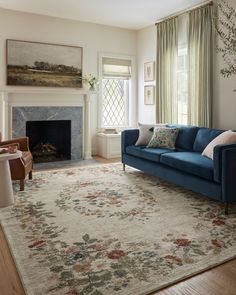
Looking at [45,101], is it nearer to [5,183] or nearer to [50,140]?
[50,140]

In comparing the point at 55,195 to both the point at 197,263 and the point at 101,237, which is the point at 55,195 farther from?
the point at 197,263

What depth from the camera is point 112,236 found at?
8.27ft

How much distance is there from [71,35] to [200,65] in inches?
105

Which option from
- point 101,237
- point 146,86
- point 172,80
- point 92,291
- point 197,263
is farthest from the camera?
point 146,86

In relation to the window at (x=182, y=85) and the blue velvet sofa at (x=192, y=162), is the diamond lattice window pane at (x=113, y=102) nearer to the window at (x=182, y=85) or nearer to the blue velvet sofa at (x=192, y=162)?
the window at (x=182, y=85)

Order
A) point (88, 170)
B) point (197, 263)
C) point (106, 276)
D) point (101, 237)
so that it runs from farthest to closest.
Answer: point (88, 170)
point (101, 237)
point (197, 263)
point (106, 276)

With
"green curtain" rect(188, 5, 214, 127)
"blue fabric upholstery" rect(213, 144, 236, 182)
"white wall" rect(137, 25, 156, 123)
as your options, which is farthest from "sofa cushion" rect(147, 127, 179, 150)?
"white wall" rect(137, 25, 156, 123)

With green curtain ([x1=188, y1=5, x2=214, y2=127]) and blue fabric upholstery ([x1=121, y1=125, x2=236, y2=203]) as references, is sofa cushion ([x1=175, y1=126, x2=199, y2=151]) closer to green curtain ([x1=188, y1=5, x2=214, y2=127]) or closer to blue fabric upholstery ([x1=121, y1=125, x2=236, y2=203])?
blue fabric upholstery ([x1=121, y1=125, x2=236, y2=203])

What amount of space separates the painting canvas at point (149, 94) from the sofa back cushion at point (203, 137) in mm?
2095

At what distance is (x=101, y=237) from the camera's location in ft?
8.23

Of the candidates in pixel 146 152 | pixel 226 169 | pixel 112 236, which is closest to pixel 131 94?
pixel 146 152

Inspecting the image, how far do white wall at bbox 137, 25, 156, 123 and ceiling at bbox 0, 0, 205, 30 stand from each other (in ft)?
1.18

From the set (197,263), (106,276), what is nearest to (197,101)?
(197,263)

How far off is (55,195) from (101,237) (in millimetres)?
1304
